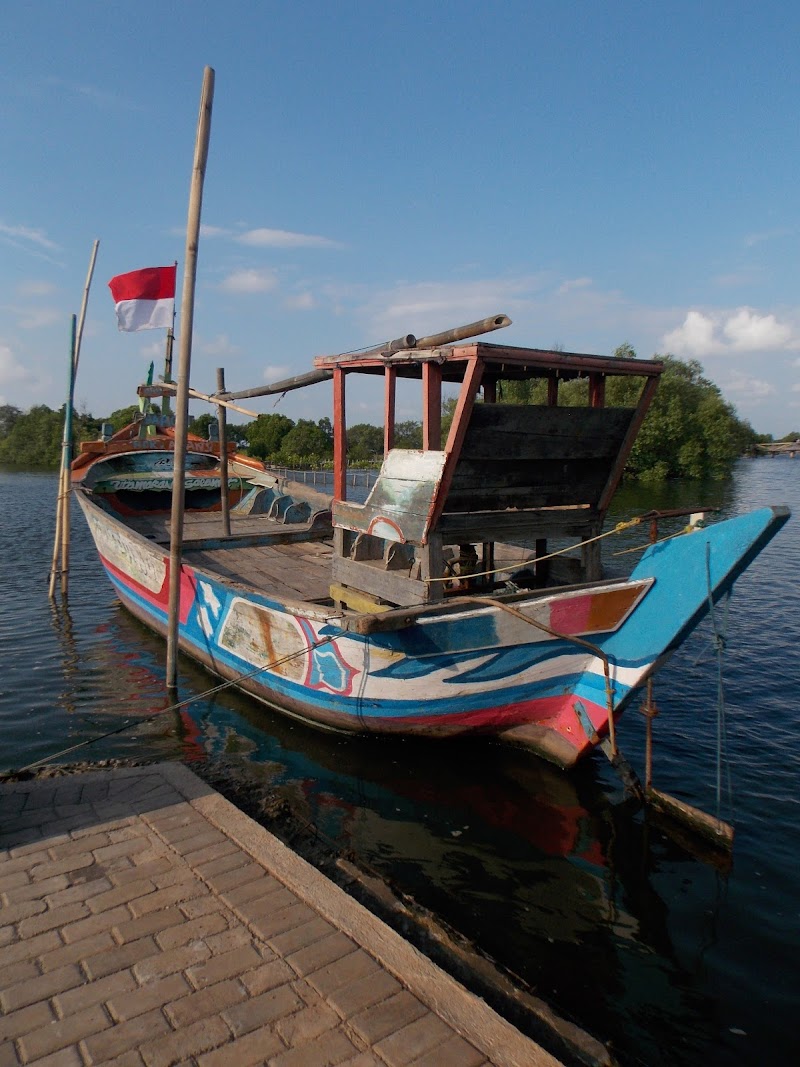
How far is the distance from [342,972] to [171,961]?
82 centimetres

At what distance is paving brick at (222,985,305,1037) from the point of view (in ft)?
9.66

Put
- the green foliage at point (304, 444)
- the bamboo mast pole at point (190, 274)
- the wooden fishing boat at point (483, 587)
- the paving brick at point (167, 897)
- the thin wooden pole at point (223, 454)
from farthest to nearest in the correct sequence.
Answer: the green foliage at point (304, 444) → the thin wooden pole at point (223, 454) → the bamboo mast pole at point (190, 274) → the wooden fishing boat at point (483, 587) → the paving brick at point (167, 897)

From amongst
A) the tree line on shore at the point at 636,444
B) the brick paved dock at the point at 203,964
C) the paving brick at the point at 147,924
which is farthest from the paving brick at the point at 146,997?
the tree line on shore at the point at 636,444

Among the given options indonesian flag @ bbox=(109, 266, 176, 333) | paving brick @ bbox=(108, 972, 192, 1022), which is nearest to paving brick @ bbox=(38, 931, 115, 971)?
paving brick @ bbox=(108, 972, 192, 1022)

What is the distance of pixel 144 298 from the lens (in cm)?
929

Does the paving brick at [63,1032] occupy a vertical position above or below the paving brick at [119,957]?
below

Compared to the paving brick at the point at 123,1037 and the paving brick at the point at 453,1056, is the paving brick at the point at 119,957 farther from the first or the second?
the paving brick at the point at 453,1056

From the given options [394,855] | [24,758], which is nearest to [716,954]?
[394,855]

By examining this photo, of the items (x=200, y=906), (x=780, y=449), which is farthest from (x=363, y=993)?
(x=780, y=449)

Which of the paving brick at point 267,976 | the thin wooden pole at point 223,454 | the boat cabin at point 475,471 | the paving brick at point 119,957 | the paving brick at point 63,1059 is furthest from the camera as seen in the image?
Answer: the thin wooden pole at point 223,454

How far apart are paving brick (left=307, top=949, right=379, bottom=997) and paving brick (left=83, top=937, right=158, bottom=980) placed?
2.74 feet

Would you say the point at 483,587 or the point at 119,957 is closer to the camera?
the point at 119,957

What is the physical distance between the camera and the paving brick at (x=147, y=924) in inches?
138

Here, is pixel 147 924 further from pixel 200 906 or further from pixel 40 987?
pixel 40 987
